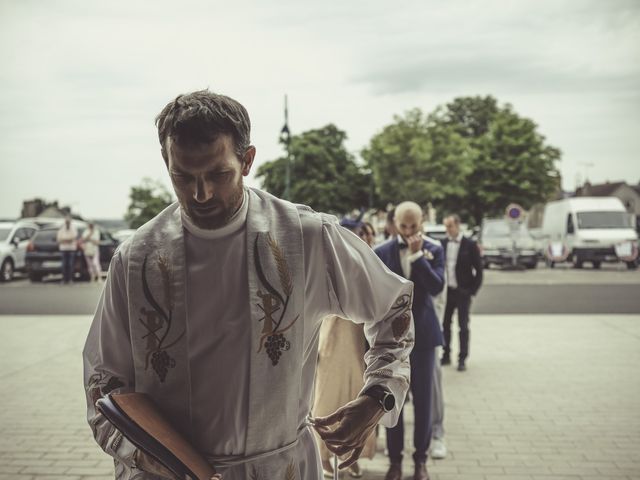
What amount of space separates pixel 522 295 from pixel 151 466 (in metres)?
16.8

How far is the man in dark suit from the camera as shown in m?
8.58

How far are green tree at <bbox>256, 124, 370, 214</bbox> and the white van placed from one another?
85.3 ft

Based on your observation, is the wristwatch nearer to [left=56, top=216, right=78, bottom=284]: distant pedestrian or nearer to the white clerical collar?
the white clerical collar

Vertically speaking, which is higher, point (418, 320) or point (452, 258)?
point (452, 258)

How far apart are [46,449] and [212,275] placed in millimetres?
4494

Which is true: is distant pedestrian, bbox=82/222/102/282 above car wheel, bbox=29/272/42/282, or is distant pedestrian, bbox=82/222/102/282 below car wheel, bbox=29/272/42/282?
above

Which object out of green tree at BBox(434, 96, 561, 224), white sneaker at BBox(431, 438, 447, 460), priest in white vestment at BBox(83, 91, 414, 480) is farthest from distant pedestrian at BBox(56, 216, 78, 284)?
green tree at BBox(434, 96, 561, 224)

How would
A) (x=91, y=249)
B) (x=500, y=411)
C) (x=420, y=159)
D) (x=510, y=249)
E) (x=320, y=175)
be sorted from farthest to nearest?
(x=320, y=175) → (x=420, y=159) → (x=510, y=249) → (x=91, y=249) → (x=500, y=411)

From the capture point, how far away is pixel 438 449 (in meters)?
5.47

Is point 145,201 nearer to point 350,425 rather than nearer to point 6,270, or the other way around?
point 6,270

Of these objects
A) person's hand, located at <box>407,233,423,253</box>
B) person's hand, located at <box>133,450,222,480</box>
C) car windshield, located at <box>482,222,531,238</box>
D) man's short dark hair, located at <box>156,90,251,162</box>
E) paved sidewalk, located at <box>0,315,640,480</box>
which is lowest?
paved sidewalk, located at <box>0,315,640,480</box>

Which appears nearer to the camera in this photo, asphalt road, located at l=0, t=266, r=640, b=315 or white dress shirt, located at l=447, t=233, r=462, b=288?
white dress shirt, located at l=447, t=233, r=462, b=288

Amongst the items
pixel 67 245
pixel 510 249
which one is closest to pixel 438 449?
pixel 67 245

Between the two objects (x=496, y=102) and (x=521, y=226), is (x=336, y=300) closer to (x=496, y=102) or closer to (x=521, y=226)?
(x=521, y=226)
